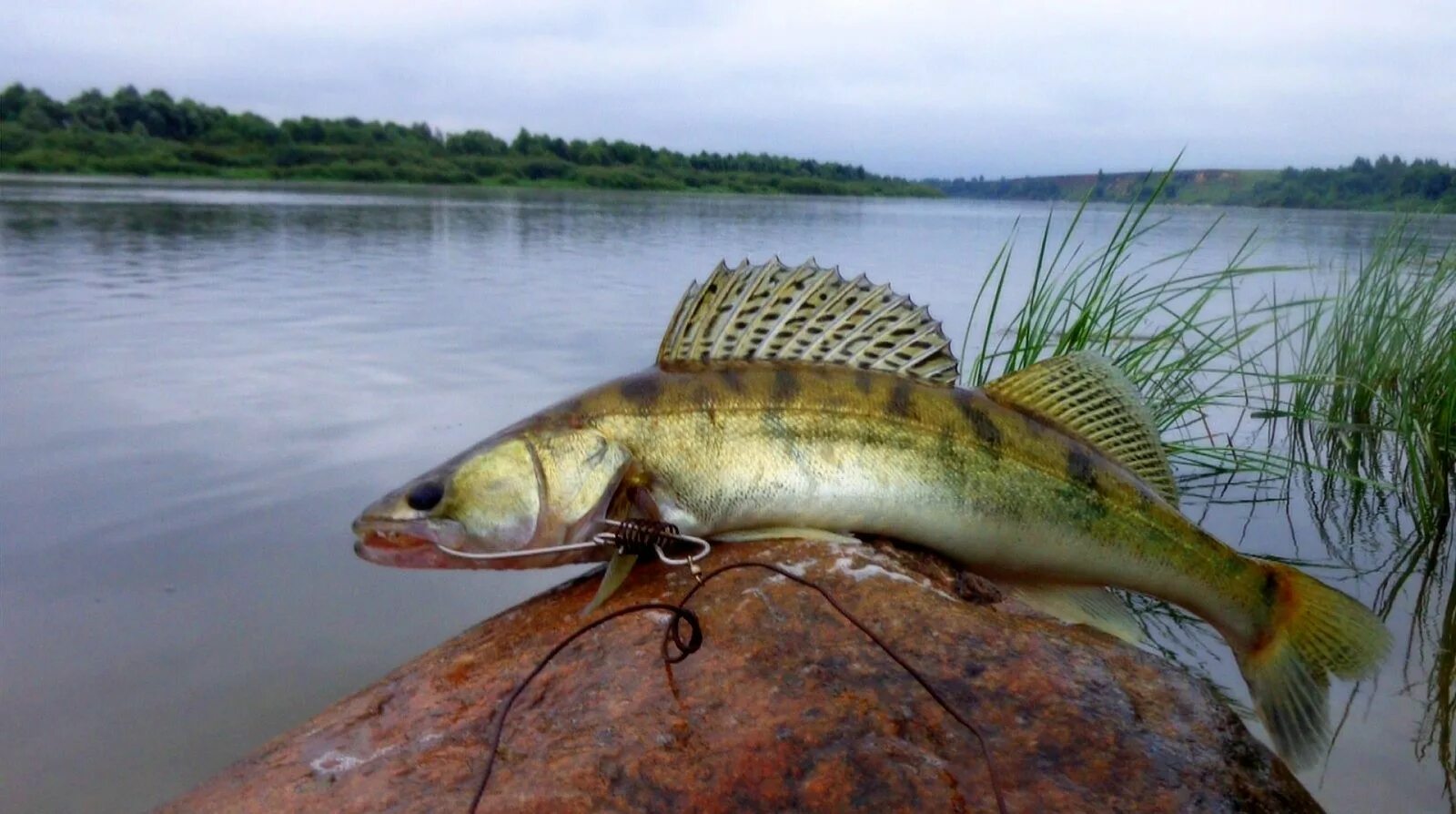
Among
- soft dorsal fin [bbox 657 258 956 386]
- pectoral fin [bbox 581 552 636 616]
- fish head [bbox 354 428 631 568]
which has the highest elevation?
soft dorsal fin [bbox 657 258 956 386]

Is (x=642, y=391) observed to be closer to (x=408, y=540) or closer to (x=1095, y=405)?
(x=408, y=540)

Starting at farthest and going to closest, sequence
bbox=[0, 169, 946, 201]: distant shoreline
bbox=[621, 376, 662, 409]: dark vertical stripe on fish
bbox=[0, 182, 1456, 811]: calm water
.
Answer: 1. bbox=[0, 169, 946, 201]: distant shoreline
2. bbox=[0, 182, 1456, 811]: calm water
3. bbox=[621, 376, 662, 409]: dark vertical stripe on fish

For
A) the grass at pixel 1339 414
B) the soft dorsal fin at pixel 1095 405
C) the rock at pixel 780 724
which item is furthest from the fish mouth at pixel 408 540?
the grass at pixel 1339 414

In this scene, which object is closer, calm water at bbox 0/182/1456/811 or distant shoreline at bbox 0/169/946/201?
calm water at bbox 0/182/1456/811

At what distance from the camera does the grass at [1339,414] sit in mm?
5449

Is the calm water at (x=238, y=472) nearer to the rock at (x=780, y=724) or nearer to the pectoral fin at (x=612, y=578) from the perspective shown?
the rock at (x=780, y=724)

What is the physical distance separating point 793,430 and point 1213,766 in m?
1.38

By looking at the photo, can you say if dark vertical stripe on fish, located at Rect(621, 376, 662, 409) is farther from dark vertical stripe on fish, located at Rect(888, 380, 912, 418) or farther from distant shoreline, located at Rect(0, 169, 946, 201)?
distant shoreline, located at Rect(0, 169, 946, 201)

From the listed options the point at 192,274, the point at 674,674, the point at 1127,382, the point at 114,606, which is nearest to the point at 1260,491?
the point at 1127,382

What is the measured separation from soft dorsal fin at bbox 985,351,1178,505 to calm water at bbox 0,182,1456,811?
137cm

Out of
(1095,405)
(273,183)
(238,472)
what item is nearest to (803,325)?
(1095,405)

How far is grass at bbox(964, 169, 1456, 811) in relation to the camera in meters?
5.45

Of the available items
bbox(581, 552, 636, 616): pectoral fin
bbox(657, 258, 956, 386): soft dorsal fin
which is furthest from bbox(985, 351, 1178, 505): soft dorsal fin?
bbox(581, 552, 636, 616): pectoral fin

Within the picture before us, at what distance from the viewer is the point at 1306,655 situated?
3.18 m
